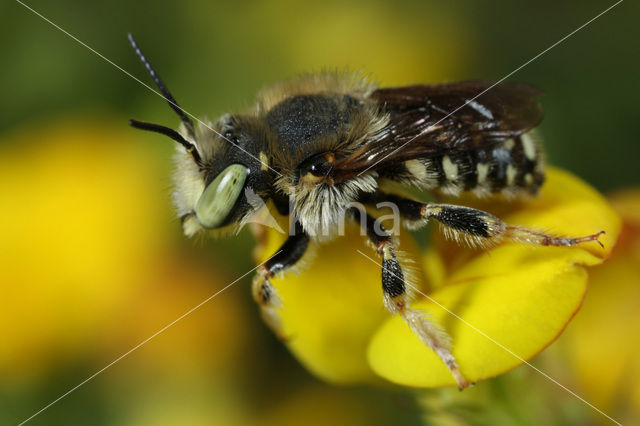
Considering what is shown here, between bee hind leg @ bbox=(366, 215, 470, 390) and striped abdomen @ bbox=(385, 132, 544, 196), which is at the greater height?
striped abdomen @ bbox=(385, 132, 544, 196)

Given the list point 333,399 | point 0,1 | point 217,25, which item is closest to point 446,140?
point 333,399

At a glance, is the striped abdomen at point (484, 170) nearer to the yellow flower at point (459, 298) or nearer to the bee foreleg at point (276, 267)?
the yellow flower at point (459, 298)

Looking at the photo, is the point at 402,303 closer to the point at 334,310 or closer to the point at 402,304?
the point at 402,304

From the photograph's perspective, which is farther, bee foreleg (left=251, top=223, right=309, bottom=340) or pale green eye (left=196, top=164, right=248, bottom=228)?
bee foreleg (left=251, top=223, right=309, bottom=340)

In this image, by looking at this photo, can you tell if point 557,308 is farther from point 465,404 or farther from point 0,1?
point 0,1

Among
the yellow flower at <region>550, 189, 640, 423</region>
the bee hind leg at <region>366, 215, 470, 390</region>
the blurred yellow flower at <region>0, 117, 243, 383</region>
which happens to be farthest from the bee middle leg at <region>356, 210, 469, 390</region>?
the blurred yellow flower at <region>0, 117, 243, 383</region>

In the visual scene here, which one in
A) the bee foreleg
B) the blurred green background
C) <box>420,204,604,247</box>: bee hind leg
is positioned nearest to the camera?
<box>420,204,604,247</box>: bee hind leg

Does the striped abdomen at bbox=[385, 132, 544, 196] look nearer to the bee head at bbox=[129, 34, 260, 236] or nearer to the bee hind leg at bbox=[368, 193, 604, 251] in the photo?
the bee hind leg at bbox=[368, 193, 604, 251]
